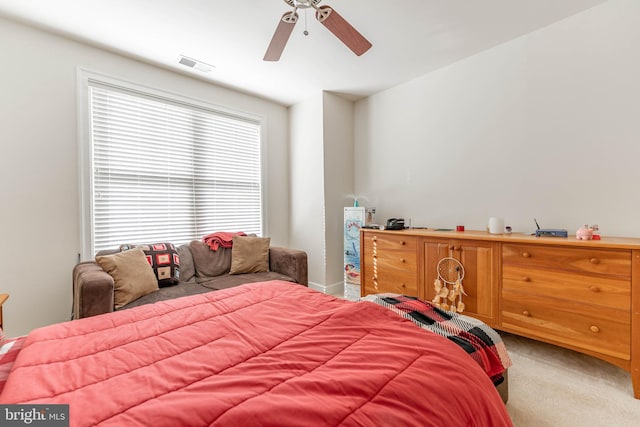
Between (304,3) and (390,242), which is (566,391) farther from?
(304,3)

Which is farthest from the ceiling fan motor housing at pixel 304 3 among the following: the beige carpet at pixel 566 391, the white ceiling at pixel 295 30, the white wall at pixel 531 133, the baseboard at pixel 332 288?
the baseboard at pixel 332 288

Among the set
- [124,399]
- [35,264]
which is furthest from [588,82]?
[35,264]

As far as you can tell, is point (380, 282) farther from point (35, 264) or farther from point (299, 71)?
point (35, 264)

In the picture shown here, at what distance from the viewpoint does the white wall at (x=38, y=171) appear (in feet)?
7.45

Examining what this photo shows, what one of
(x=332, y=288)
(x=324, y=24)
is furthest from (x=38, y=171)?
(x=332, y=288)

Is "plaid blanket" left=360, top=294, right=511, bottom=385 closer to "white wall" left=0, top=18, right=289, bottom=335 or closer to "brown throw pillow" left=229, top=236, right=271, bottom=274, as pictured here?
"brown throw pillow" left=229, top=236, right=271, bottom=274

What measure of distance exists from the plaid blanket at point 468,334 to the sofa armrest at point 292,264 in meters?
1.47

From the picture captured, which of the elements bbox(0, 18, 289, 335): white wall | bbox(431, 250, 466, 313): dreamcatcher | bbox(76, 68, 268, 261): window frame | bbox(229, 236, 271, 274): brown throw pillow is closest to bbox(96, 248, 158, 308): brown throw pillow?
bbox(76, 68, 268, 261): window frame

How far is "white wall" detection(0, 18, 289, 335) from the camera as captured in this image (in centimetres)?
227

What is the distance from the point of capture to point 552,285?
1.95 m

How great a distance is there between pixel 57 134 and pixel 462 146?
3.92 metres

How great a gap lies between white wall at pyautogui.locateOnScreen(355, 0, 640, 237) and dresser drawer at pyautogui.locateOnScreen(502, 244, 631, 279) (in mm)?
567

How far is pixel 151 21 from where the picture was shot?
7.50 ft

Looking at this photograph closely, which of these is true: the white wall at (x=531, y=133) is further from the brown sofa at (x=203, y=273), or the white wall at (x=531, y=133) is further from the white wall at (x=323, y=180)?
the brown sofa at (x=203, y=273)
